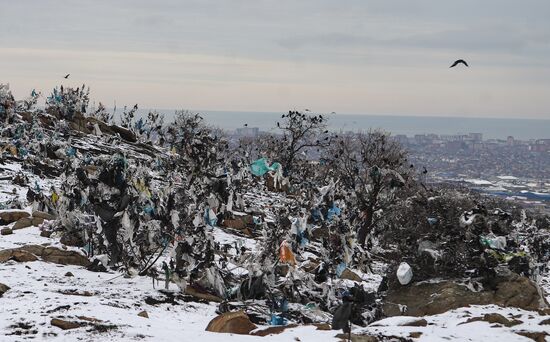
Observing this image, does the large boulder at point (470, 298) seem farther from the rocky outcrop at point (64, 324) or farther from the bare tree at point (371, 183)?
the rocky outcrop at point (64, 324)

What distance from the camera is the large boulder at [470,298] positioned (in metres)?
12.0

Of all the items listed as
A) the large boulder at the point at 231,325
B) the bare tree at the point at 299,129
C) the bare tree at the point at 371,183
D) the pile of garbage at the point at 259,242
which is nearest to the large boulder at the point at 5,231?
the pile of garbage at the point at 259,242

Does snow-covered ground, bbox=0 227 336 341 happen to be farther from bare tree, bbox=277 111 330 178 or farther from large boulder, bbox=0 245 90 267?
bare tree, bbox=277 111 330 178

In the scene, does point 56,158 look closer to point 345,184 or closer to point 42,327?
point 345,184

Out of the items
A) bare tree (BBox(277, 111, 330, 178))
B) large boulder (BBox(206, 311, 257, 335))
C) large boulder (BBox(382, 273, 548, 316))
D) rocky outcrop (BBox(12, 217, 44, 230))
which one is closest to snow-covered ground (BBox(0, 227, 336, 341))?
large boulder (BBox(206, 311, 257, 335))

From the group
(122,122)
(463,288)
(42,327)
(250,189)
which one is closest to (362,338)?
(42,327)

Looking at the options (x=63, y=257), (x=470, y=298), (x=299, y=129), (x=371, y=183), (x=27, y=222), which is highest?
(x=299, y=129)

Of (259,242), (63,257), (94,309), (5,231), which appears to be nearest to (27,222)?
(5,231)

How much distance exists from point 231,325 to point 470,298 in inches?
257

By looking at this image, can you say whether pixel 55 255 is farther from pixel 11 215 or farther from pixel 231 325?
pixel 231 325

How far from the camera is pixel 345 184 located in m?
30.8

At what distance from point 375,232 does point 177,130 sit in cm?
1684

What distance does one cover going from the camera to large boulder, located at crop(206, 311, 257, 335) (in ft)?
27.3

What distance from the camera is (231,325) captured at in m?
8.38
